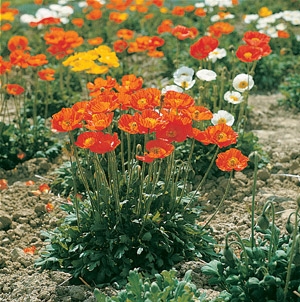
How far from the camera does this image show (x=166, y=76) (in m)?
7.41

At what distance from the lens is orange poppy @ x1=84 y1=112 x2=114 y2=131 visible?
336 cm

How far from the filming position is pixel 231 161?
3.48m

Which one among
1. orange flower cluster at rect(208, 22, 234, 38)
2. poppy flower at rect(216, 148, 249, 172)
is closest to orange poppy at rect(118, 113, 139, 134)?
poppy flower at rect(216, 148, 249, 172)

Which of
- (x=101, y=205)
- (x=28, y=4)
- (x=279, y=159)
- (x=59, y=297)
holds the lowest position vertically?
(x=28, y=4)

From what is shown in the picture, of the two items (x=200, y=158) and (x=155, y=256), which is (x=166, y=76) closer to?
(x=200, y=158)

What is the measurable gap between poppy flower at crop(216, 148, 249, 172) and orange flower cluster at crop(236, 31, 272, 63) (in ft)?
3.84

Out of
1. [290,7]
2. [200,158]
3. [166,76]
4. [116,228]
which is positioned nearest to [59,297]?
[116,228]

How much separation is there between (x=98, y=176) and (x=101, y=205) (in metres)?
0.17

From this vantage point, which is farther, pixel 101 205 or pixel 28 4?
pixel 28 4

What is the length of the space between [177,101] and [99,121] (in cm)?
53

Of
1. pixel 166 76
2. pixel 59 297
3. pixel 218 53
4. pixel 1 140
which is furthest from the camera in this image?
pixel 166 76

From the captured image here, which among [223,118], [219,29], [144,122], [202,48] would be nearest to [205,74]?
[202,48]

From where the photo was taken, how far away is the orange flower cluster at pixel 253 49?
4.49m

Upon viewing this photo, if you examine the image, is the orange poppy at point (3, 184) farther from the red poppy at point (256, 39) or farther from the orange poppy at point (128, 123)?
the red poppy at point (256, 39)
